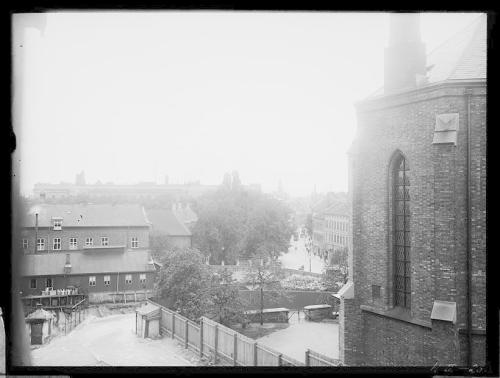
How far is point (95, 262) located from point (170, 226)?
13.4 ft

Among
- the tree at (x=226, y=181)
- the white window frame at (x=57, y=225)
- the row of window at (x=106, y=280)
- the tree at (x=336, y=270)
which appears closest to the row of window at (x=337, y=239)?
the tree at (x=336, y=270)

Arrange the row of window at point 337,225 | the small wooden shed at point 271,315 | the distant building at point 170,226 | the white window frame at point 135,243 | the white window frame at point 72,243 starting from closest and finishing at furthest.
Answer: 1. the white window frame at point 72,243
2. the white window frame at point 135,243
3. the row of window at point 337,225
4. the distant building at point 170,226
5. the small wooden shed at point 271,315

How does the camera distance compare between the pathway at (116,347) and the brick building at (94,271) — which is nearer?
the brick building at (94,271)

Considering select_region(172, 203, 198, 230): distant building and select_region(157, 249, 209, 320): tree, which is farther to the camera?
select_region(172, 203, 198, 230): distant building

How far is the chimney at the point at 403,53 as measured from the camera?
8.35m

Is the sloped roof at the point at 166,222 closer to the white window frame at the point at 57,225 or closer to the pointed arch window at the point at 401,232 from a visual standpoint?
the white window frame at the point at 57,225

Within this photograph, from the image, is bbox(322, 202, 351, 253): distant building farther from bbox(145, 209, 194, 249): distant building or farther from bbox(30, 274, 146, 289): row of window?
bbox(30, 274, 146, 289): row of window

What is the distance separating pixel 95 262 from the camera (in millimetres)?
8109

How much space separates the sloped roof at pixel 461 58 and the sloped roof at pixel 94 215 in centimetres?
586

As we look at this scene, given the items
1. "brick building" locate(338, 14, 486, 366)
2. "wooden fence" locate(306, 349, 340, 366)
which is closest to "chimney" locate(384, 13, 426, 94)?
"brick building" locate(338, 14, 486, 366)

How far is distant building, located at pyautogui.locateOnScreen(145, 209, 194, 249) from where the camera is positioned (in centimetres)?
1152

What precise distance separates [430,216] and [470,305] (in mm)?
1559

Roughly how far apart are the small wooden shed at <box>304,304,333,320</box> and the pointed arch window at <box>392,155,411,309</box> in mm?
7166
